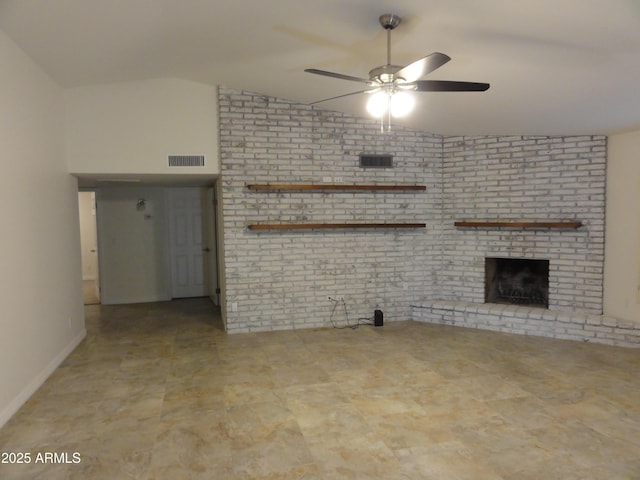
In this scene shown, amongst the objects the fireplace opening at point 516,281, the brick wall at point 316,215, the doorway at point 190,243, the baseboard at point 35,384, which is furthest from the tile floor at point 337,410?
the doorway at point 190,243

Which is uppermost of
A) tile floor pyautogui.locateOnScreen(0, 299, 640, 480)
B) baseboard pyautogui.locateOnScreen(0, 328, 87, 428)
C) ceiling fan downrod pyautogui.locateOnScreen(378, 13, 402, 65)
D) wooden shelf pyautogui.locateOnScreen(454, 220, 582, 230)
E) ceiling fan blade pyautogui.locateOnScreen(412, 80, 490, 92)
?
ceiling fan downrod pyautogui.locateOnScreen(378, 13, 402, 65)

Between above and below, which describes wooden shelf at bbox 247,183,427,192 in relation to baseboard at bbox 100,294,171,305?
above

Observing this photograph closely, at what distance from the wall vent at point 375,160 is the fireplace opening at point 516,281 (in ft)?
6.17

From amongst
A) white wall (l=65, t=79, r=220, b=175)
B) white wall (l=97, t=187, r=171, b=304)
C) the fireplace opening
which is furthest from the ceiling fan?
white wall (l=97, t=187, r=171, b=304)

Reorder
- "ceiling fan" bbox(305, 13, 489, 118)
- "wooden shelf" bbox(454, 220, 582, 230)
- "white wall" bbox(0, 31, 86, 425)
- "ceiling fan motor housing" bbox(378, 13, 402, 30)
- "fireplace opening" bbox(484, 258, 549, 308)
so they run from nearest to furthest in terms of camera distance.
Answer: "ceiling fan" bbox(305, 13, 489, 118) → "ceiling fan motor housing" bbox(378, 13, 402, 30) → "white wall" bbox(0, 31, 86, 425) → "wooden shelf" bbox(454, 220, 582, 230) → "fireplace opening" bbox(484, 258, 549, 308)

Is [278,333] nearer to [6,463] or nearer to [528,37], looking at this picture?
[6,463]

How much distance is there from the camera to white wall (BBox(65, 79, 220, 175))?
471 cm

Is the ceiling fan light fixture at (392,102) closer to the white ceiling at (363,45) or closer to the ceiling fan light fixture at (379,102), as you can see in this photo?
the ceiling fan light fixture at (379,102)

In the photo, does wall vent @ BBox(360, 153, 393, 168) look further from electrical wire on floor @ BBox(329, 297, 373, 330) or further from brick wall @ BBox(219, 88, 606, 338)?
electrical wire on floor @ BBox(329, 297, 373, 330)

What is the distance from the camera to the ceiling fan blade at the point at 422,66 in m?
2.41

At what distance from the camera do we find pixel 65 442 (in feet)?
9.20

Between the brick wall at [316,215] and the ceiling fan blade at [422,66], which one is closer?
the ceiling fan blade at [422,66]

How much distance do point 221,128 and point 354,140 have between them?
1704 mm

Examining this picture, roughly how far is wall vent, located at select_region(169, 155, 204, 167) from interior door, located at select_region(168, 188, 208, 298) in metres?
2.68
